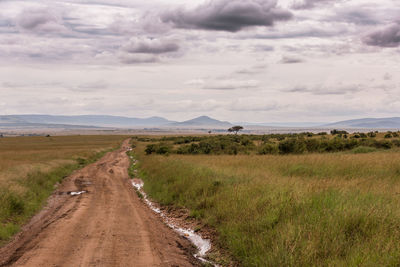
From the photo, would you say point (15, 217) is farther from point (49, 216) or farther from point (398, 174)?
point (398, 174)

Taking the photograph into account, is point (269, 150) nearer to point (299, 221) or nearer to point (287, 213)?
point (287, 213)

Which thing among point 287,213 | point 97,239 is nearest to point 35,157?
point 97,239

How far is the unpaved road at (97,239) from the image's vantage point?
859 cm

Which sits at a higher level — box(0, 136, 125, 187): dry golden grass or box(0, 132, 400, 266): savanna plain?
box(0, 132, 400, 266): savanna plain

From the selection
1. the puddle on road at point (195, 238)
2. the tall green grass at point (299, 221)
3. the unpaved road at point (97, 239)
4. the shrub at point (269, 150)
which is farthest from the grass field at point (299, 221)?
the shrub at point (269, 150)

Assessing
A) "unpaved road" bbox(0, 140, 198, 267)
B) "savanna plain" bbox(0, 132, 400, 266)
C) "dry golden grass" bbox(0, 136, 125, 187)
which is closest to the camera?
"savanna plain" bbox(0, 132, 400, 266)

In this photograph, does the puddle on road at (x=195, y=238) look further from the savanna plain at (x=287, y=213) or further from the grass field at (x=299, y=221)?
the grass field at (x=299, y=221)

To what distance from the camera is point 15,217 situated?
544 inches

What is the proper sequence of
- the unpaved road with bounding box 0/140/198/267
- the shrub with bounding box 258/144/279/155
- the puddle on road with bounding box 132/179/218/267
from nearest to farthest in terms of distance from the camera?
1. the unpaved road with bounding box 0/140/198/267
2. the puddle on road with bounding box 132/179/218/267
3. the shrub with bounding box 258/144/279/155

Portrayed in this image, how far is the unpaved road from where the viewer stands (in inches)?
338

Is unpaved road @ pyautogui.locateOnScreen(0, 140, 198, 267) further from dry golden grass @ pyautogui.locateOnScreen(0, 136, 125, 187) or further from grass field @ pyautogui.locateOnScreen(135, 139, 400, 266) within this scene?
dry golden grass @ pyautogui.locateOnScreen(0, 136, 125, 187)

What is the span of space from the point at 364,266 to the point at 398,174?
44.2 ft

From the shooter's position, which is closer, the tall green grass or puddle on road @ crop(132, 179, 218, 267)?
the tall green grass

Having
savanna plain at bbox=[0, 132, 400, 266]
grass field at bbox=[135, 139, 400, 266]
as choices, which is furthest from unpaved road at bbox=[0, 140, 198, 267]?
grass field at bbox=[135, 139, 400, 266]
